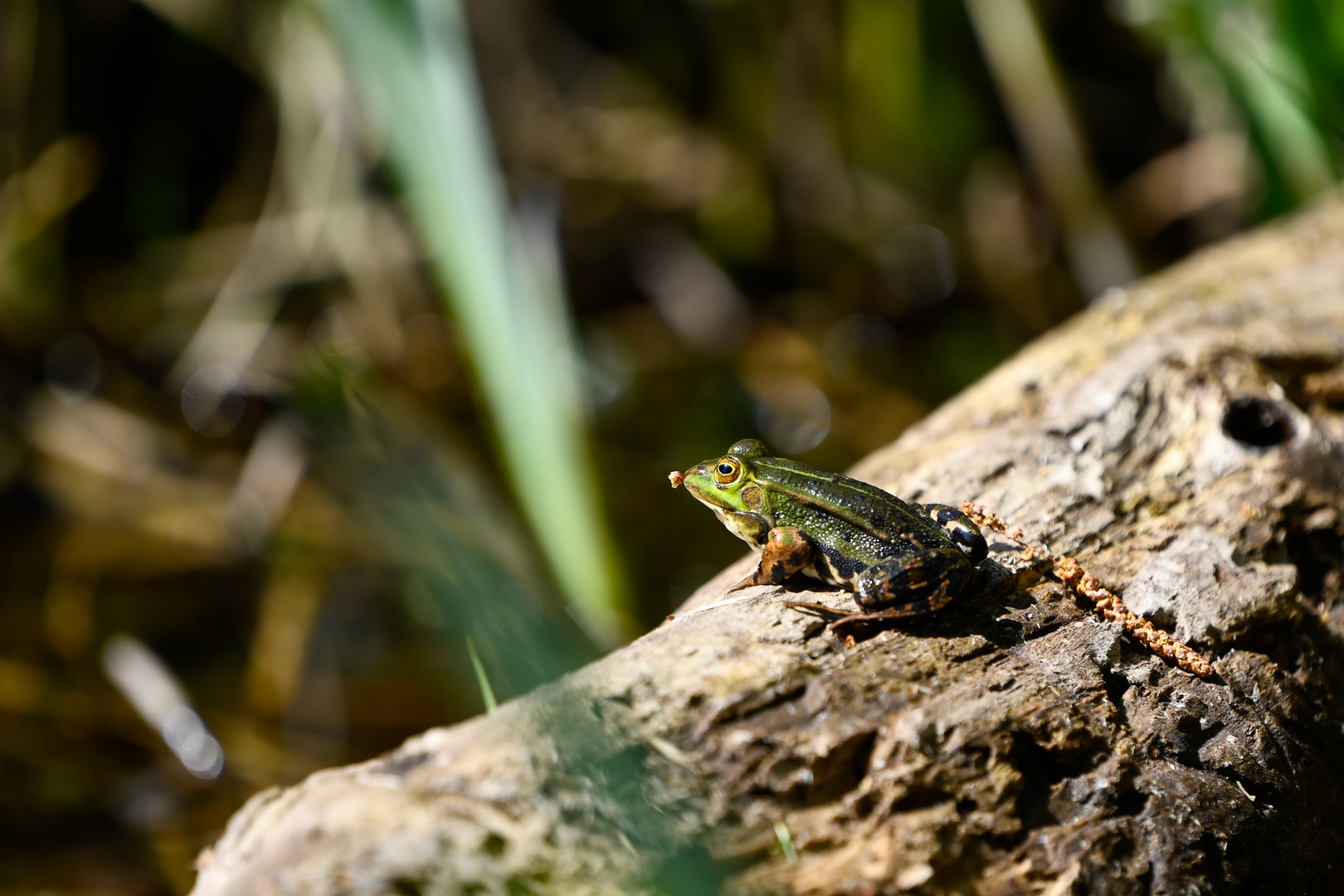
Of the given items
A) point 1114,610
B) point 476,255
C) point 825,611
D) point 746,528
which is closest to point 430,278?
point 476,255

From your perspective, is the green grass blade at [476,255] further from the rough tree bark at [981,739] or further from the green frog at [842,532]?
the rough tree bark at [981,739]

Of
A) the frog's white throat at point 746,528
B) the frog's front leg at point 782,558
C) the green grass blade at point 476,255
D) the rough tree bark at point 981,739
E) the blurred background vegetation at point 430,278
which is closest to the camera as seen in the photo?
the rough tree bark at point 981,739

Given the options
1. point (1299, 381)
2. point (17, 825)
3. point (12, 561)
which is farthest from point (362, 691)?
point (1299, 381)

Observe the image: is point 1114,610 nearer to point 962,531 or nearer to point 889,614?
point 962,531

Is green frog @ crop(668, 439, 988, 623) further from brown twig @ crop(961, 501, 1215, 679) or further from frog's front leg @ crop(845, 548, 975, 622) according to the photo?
brown twig @ crop(961, 501, 1215, 679)

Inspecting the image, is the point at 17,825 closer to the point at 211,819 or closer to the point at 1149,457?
the point at 211,819

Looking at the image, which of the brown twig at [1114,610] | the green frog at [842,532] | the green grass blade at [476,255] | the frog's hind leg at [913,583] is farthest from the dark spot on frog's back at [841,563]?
the green grass blade at [476,255]

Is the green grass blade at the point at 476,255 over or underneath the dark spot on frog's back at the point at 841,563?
over
